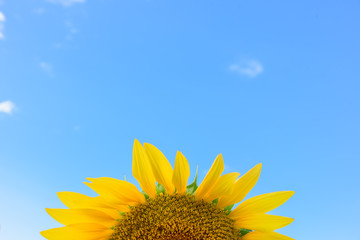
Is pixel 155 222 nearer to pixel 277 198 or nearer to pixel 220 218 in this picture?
pixel 220 218

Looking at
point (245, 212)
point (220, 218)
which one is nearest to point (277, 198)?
point (245, 212)

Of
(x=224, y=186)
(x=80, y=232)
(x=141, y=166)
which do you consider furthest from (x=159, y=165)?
(x=80, y=232)

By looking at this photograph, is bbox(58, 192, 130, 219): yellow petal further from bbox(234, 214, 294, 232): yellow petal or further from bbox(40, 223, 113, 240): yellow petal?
bbox(234, 214, 294, 232): yellow petal

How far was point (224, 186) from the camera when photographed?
3.34 m

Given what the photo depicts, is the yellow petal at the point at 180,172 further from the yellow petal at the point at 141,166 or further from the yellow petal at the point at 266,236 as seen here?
the yellow petal at the point at 266,236

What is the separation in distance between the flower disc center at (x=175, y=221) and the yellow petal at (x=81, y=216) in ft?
0.40

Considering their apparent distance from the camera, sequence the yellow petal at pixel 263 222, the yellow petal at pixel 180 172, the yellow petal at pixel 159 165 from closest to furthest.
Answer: the yellow petal at pixel 180 172
the yellow petal at pixel 159 165
the yellow petal at pixel 263 222

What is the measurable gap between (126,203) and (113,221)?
223 mm

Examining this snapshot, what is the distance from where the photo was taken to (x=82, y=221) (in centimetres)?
345

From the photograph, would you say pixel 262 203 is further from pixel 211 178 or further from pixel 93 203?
pixel 93 203

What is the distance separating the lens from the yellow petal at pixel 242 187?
3.43m

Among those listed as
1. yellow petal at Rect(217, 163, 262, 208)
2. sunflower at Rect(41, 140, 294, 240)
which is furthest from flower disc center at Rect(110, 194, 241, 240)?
yellow petal at Rect(217, 163, 262, 208)

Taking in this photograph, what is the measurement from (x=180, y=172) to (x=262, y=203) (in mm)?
862

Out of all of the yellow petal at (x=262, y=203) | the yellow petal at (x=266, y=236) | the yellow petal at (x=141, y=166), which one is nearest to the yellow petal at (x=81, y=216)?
the yellow petal at (x=141, y=166)
